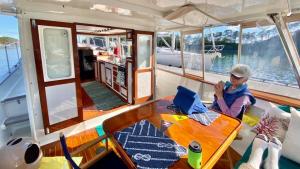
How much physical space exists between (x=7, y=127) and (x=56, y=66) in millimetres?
1130

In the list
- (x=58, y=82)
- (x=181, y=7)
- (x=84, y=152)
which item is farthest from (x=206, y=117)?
(x=58, y=82)

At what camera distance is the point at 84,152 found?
2.22 metres

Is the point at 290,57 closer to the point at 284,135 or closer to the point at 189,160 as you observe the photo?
the point at 284,135

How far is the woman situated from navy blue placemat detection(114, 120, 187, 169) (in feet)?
3.34

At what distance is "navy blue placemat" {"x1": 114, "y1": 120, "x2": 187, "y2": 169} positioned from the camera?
3.45ft

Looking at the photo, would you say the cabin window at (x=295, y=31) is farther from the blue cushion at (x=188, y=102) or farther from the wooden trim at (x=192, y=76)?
the wooden trim at (x=192, y=76)

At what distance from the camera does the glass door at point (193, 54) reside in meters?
3.40

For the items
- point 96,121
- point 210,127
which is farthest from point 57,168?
point 210,127

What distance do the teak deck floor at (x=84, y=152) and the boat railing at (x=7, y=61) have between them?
1.62 metres

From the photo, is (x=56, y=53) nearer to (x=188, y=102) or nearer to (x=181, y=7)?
(x=181, y=7)

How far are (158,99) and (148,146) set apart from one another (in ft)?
3.44

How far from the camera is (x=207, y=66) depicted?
3.45 meters

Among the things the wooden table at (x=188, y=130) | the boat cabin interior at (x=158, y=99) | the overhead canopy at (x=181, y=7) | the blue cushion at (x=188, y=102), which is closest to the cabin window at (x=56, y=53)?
the boat cabin interior at (x=158, y=99)

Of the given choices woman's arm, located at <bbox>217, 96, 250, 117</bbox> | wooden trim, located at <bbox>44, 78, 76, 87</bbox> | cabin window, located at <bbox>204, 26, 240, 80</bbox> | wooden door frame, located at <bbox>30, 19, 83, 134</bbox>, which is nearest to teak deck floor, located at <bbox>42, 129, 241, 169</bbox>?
wooden door frame, located at <bbox>30, 19, 83, 134</bbox>
